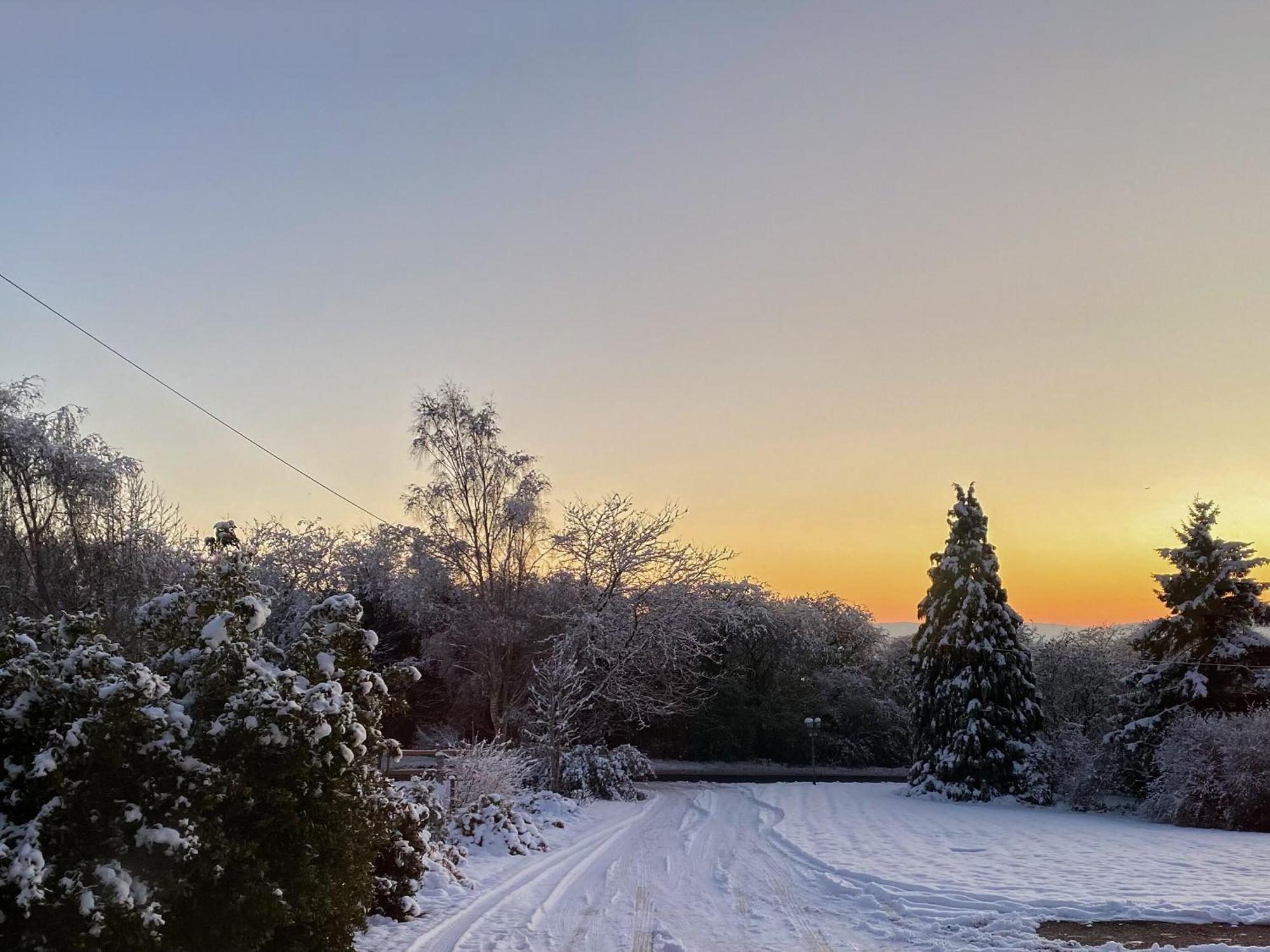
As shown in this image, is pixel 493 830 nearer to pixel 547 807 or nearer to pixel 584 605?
pixel 547 807

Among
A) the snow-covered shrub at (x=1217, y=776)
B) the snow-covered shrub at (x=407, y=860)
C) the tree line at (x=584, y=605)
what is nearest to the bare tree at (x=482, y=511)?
the tree line at (x=584, y=605)

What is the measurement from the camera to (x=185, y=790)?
19.4 feet

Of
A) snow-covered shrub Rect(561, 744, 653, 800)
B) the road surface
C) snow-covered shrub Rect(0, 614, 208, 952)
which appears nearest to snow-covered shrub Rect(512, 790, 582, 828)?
the road surface

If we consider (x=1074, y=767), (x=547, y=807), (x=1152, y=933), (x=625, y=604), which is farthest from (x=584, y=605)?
(x=1152, y=933)

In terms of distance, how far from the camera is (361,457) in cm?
2386

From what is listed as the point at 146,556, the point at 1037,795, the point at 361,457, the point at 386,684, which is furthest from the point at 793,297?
the point at 146,556

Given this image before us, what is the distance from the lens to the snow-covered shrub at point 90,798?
5.14 m

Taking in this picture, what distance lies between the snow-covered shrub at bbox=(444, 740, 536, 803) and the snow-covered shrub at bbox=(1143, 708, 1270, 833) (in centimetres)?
1392

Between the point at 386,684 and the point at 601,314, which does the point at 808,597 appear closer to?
the point at 601,314

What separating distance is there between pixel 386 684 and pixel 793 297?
34.9 feet

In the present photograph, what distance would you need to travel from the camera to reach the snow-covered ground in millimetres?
8211

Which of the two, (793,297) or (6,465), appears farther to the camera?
(6,465)

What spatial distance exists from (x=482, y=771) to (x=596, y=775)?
28.1 ft

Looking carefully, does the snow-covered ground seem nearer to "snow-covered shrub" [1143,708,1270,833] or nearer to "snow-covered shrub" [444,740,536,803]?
"snow-covered shrub" [1143,708,1270,833]
